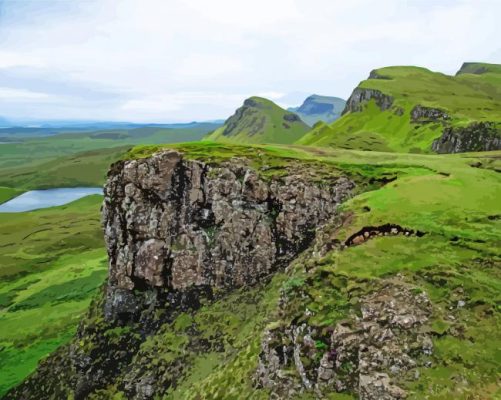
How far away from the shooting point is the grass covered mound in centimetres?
2022

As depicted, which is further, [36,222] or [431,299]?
[36,222]

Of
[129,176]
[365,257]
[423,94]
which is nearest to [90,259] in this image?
[129,176]

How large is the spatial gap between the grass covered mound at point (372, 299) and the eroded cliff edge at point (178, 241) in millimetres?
982

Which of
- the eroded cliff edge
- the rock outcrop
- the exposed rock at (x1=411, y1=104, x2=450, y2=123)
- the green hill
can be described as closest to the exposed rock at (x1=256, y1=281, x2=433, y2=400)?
the eroded cliff edge

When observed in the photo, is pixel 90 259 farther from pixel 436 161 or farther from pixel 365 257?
pixel 365 257

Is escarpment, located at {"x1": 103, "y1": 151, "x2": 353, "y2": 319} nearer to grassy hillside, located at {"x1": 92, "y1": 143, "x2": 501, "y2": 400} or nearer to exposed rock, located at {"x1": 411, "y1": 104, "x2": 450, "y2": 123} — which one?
grassy hillside, located at {"x1": 92, "y1": 143, "x2": 501, "y2": 400}

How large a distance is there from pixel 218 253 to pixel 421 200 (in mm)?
25309

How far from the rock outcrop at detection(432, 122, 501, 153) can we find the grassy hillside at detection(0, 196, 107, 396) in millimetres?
105295

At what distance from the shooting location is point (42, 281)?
119500 mm

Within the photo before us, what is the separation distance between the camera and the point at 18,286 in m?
118

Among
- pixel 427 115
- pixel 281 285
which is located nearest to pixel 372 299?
pixel 281 285

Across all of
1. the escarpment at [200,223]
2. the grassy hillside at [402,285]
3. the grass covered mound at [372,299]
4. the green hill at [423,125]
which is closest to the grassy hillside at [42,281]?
the escarpment at [200,223]

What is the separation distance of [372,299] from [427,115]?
491ft

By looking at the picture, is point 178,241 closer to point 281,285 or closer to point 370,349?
point 281,285
